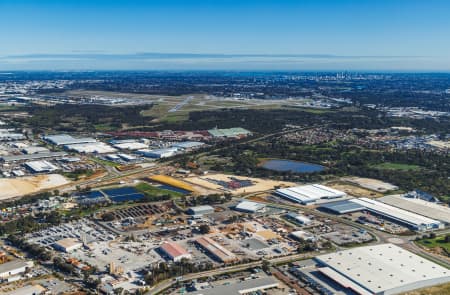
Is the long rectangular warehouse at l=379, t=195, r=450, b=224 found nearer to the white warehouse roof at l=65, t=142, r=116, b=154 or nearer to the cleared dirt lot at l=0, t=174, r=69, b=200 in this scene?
the cleared dirt lot at l=0, t=174, r=69, b=200

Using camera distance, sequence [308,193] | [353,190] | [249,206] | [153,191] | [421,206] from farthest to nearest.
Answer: [353,190], [153,191], [308,193], [421,206], [249,206]

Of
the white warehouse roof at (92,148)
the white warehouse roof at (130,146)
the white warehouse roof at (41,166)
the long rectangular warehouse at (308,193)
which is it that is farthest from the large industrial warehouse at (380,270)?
the white warehouse roof at (130,146)

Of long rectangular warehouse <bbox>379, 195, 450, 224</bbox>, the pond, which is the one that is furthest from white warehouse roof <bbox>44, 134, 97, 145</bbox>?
long rectangular warehouse <bbox>379, 195, 450, 224</bbox>

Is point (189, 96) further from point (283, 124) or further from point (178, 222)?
point (178, 222)

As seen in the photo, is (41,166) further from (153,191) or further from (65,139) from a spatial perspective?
(65,139)

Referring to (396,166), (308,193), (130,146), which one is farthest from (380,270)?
(130,146)

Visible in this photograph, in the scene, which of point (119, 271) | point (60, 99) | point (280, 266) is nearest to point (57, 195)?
point (119, 271)

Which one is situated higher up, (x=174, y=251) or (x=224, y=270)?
(x=174, y=251)
